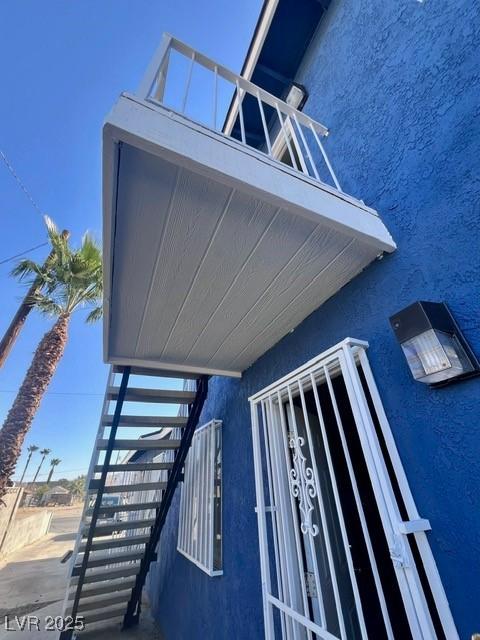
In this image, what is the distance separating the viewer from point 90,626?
4.35 m

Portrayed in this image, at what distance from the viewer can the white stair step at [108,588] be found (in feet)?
12.8

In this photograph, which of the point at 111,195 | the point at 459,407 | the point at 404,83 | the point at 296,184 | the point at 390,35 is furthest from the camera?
the point at 390,35

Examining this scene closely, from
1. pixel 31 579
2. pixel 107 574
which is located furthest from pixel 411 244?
pixel 31 579

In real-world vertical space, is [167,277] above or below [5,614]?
above

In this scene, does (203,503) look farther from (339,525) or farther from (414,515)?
(414,515)

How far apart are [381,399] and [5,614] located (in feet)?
Answer: 23.3

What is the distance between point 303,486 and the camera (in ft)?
5.41

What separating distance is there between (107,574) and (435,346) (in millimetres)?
5294

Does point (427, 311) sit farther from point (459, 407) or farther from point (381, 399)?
point (381, 399)

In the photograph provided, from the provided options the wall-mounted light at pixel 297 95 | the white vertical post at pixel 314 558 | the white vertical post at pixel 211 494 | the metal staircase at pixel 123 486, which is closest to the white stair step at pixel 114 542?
the metal staircase at pixel 123 486

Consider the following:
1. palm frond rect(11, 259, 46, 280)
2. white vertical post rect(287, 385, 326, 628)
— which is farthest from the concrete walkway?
palm frond rect(11, 259, 46, 280)

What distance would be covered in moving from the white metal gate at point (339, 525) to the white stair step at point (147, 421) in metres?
1.34

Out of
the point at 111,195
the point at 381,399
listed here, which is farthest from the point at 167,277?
the point at 381,399

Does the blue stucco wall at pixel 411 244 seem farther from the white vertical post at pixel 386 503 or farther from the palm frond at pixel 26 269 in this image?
the palm frond at pixel 26 269
